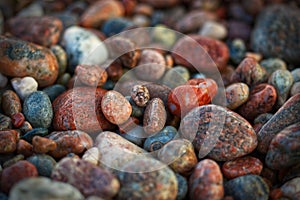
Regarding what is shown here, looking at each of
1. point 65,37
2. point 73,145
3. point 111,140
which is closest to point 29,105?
point 73,145

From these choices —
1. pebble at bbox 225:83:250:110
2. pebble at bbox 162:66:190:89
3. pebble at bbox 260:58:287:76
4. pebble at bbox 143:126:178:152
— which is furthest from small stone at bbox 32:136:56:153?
pebble at bbox 260:58:287:76

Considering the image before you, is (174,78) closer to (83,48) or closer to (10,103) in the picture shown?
(83,48)

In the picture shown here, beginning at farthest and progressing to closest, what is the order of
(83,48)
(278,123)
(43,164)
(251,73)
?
(83,48) → (251,73) → (278,123) → (43,164)

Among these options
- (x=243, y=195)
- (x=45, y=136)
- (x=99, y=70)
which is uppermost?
(x=99, y=70)

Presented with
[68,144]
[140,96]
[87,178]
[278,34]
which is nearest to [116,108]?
[140,96]

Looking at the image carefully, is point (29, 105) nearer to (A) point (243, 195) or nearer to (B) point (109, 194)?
(B) point (109, 194)

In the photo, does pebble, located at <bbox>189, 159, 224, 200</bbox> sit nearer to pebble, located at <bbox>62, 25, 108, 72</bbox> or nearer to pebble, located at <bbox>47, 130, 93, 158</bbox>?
pebble, located at <bbox>47, 130, 93, 158</bbox>
